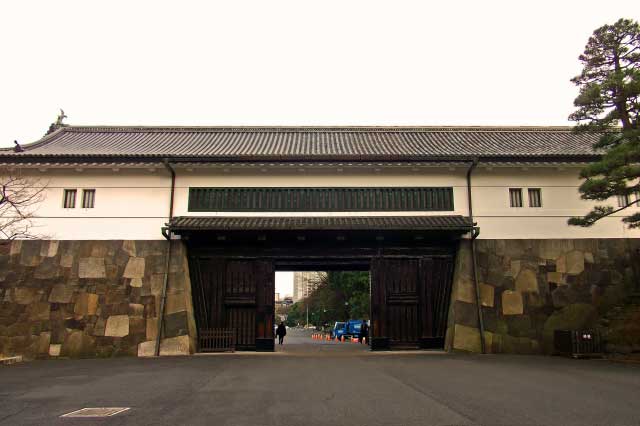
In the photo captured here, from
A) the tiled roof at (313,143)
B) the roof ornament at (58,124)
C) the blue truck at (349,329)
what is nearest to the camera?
the tiled roof at (313,143)

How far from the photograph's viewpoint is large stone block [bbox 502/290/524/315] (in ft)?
55.6

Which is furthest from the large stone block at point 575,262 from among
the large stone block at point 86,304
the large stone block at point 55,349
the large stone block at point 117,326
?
the large stone block at point 55,349

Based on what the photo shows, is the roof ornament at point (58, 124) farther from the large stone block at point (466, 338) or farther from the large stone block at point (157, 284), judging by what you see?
the large stone block at point (466, 338)

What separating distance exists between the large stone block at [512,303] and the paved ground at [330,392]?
283 centimetres

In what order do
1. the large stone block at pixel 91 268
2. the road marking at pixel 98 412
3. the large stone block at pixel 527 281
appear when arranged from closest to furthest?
1. the road marking at pixel 98 412
2. the large stone block at pixel 91 268
3. the large stone block at pixel 527 281

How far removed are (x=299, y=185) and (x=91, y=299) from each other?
326 inches

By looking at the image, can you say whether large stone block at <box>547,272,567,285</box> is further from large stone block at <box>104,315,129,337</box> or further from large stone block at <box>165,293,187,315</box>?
large stone block at <box>104,315,129,337</box>

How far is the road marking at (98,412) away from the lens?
7.03 meters

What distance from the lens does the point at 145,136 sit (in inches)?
896

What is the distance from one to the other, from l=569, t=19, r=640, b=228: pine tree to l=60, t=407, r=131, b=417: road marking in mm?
13812

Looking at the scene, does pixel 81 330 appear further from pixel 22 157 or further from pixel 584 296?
pixel 584 296

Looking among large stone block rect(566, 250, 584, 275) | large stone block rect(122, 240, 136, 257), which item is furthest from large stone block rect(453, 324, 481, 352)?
large stone block rect(122, 240, 136, 257)

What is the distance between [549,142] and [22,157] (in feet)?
69.4

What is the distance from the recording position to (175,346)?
16156 mm
